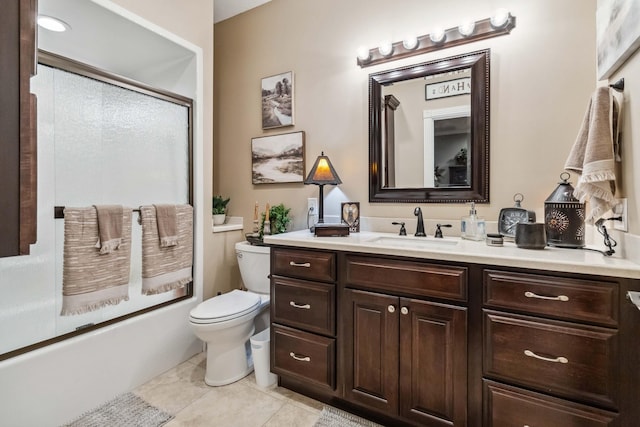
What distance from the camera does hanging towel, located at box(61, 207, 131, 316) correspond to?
159cm

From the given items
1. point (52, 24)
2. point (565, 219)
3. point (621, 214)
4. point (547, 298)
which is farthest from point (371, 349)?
point (52, 24)

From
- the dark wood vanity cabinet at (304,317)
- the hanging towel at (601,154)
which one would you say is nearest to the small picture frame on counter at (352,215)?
the dark wood vanity cabinet at (304,317)

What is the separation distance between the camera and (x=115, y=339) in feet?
5.96

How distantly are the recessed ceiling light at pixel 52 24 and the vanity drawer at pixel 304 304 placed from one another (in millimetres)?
1993

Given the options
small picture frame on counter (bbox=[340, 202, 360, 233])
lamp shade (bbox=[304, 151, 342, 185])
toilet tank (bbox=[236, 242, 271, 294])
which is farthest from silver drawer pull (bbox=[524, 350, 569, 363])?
toilet tank (bbox=[236, 242, 271, 294])

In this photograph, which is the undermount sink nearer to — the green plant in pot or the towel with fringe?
the green plant in pot

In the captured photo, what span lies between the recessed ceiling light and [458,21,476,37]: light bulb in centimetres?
235

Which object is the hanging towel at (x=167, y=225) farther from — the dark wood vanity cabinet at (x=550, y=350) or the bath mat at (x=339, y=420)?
the dark wood vanity cabinet at (x=550, y=350)

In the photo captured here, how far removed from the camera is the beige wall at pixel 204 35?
2.02m

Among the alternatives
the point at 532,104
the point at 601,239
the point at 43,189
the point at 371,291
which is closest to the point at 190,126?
the point at 43,189

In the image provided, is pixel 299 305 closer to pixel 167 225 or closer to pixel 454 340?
pixel 454 340

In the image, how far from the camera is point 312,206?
2318mm

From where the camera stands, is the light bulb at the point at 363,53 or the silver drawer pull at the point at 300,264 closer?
the silver drawer pull at the point at 300,264

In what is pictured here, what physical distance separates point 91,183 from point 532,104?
2569 mm
